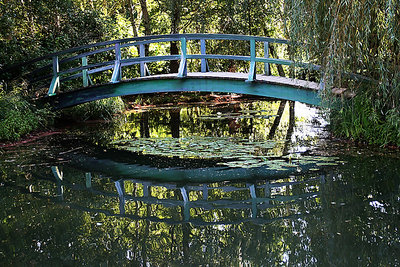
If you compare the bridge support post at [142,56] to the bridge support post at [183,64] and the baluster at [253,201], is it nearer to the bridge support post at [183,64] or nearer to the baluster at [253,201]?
the bridge support post at [183,64]

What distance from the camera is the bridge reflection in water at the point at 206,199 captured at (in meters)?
4.95

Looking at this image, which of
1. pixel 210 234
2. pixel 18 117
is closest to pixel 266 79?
pixel 18 117

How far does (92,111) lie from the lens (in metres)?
13.3

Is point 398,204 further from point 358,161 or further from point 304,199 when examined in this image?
point 358,161

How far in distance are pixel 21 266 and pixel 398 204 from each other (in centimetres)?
382

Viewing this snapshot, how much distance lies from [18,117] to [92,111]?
3.42 m

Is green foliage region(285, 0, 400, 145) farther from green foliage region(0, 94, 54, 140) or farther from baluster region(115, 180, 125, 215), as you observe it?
green foliage region(0, 94, 54, 140)

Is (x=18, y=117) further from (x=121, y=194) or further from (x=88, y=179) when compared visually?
(x=121, y=194)

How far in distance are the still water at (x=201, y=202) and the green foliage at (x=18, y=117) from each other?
0.49 meters

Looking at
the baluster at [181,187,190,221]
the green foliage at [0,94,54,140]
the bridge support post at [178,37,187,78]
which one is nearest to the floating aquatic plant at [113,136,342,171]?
the baluster at [181,187,190,221]

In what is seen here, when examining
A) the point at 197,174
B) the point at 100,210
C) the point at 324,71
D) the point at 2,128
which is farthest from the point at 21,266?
the point at 2,128

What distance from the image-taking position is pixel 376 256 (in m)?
3.79

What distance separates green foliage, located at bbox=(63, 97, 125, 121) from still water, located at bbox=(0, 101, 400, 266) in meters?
3.36

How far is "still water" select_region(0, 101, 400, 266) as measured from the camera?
402 centimetres
